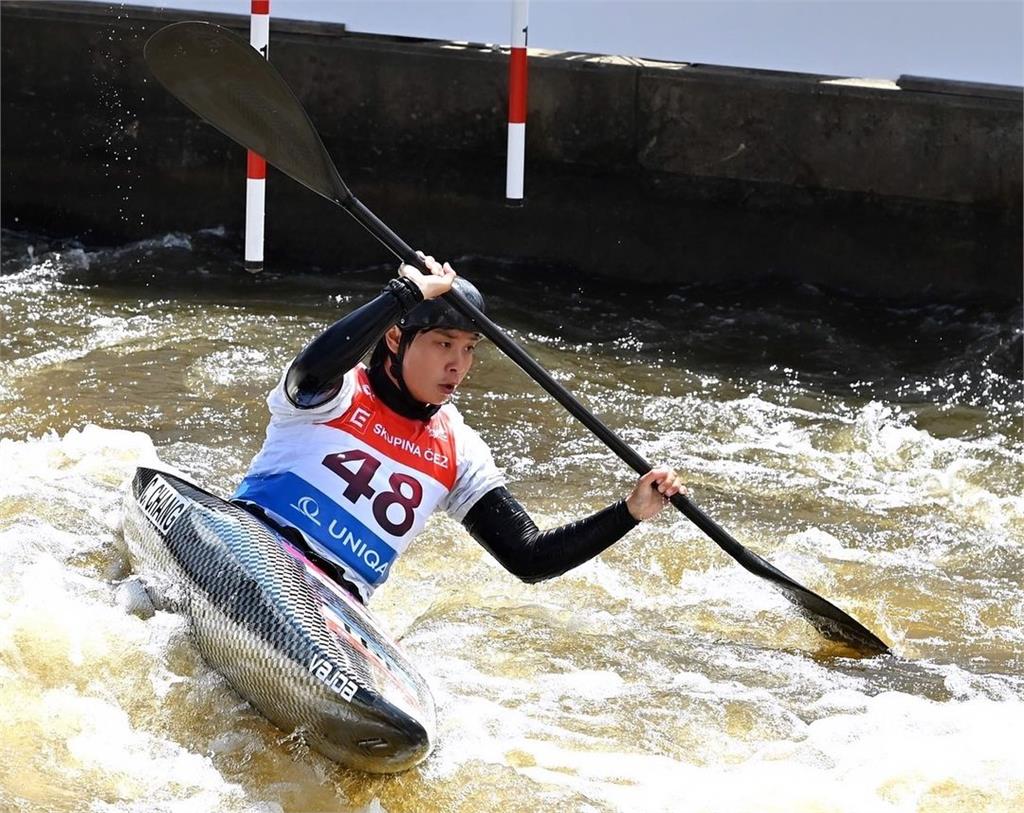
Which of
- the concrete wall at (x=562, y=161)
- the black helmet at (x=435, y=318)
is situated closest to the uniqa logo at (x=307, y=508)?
the black helmet at (x=435, y=318)

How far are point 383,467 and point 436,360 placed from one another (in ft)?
0.88

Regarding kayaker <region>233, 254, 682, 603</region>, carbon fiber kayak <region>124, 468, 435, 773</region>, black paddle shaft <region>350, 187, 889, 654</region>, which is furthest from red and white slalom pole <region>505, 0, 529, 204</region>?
carbon fiber kayak <region>124, 468, 435, 773</region>

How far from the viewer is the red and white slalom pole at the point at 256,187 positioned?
5.17m

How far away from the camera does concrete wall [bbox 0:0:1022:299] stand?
7375 millimetres

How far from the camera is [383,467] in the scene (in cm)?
344

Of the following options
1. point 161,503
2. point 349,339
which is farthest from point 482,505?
point 161,503

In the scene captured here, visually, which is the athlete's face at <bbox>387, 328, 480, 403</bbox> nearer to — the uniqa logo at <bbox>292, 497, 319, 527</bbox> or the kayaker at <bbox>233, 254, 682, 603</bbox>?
the kayaker at <bbox>233, 254, 682, 603</bbox>

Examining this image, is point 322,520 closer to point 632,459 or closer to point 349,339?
point 349,339

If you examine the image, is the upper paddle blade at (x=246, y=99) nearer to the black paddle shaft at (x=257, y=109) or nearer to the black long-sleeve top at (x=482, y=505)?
the black paddle shaft at (x=257, y=109)

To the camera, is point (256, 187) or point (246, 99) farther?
point (256, 187)

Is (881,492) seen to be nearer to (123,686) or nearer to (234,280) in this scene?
(123,686)

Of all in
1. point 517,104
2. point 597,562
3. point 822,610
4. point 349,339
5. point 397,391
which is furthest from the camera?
point 517,104

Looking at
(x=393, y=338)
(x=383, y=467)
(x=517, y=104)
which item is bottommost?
(x=383, y=467)

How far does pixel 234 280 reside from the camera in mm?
7422
